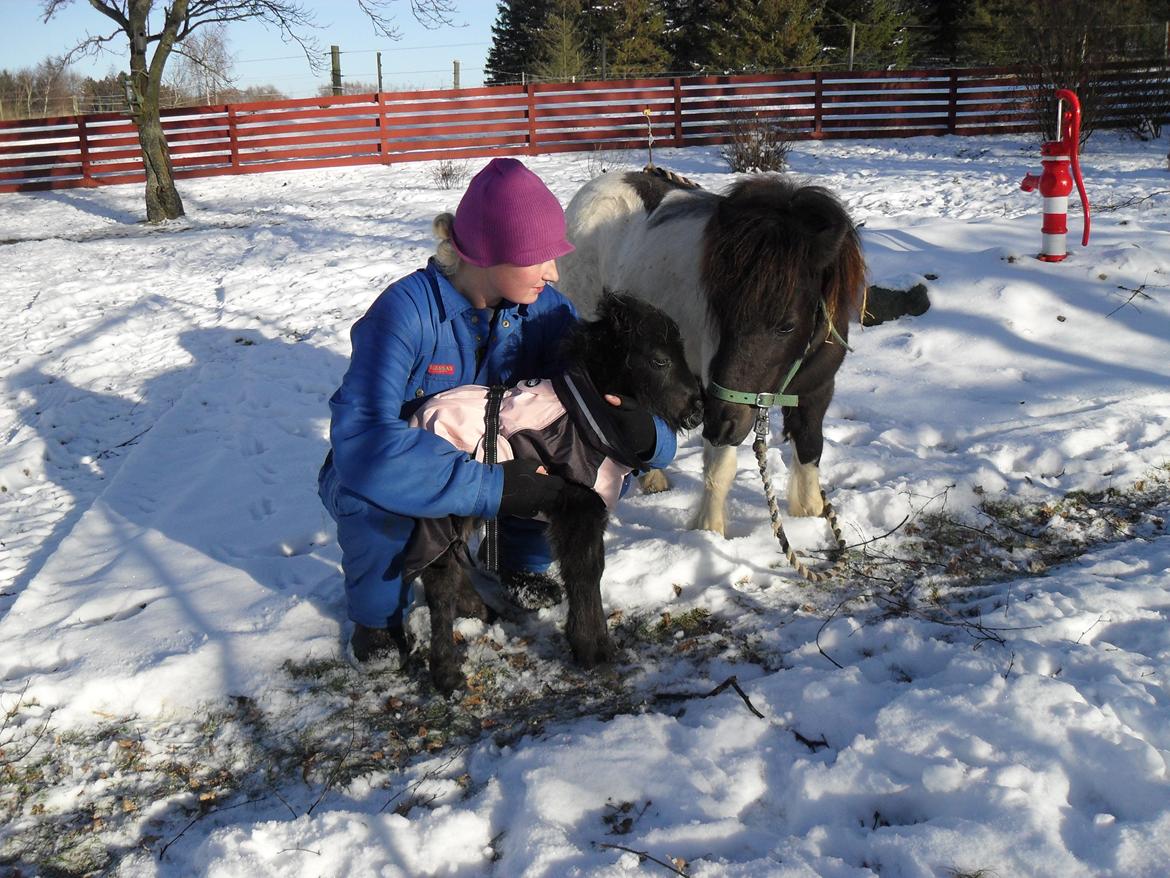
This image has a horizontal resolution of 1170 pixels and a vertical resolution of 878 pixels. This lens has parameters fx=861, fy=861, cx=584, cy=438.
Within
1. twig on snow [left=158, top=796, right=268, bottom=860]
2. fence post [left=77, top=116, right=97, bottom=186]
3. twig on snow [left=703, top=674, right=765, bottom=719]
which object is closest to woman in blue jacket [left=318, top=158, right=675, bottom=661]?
twig on snow [left=158, top=796, right=268, bottom=860]

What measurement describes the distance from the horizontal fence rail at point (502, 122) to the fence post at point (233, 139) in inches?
1.3

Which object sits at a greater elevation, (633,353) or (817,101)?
(817,101)

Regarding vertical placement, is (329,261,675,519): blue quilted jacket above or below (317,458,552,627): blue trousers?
above

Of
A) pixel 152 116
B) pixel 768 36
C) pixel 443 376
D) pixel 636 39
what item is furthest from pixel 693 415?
pixel 636 39

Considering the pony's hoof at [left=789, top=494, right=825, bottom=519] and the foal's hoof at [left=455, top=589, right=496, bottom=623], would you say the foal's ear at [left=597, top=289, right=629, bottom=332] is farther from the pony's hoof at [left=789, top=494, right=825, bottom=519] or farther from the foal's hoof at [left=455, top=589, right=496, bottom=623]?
the pony's hoof at [left=789, top=494, right=825, bottom=519]

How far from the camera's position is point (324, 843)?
7.26 ft

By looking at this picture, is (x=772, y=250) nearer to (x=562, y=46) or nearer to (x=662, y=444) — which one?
(x=662, y=444)

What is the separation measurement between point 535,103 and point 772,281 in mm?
18691

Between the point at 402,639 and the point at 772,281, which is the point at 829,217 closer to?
the point at 772,281

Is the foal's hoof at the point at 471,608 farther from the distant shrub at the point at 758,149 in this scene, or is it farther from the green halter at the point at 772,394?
the distant shrub at the point at 758,149

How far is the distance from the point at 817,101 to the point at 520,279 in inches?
794

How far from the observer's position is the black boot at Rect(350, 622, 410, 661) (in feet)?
10.2

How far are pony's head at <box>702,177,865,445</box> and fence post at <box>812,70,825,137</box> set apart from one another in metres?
18.9

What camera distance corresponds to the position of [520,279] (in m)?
2.87
